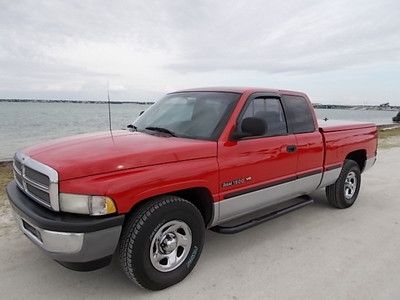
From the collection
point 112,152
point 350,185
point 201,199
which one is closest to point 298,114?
point 350,185

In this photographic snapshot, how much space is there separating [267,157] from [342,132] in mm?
1973

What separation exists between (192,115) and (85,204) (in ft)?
5.92

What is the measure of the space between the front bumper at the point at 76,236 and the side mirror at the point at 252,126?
161cm

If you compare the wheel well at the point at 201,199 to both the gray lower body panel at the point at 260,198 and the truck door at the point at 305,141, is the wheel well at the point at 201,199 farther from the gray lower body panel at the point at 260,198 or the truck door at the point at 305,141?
the truck door at the point at 305,141

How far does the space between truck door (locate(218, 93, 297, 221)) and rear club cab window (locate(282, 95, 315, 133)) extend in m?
0.13

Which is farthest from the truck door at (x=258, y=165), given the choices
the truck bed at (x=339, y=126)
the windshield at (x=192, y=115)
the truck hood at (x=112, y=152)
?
the truck bed at (x=339, y=126)

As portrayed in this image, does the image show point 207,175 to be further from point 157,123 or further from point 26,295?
point 26,295

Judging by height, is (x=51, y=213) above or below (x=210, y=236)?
above

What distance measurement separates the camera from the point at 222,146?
153 inches

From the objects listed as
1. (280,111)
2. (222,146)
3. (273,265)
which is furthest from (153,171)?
(280,111)

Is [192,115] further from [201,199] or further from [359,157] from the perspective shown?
[359,157]

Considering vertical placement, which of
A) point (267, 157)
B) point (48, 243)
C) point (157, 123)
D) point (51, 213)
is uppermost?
point (157, 123)

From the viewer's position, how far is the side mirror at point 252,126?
3.95 meters

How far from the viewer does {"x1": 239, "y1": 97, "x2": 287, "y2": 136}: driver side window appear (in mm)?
4461
